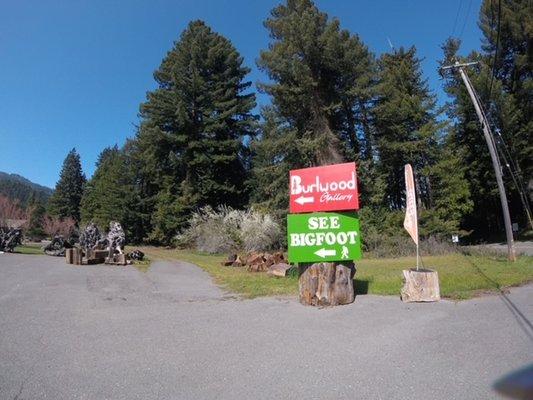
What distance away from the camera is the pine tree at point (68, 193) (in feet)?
307

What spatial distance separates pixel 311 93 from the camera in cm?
3056

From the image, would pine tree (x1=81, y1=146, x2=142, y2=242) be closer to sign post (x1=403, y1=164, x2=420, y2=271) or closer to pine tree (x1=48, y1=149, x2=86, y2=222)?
pine tree (x1=48, y1=149, x2=86, y2=222)

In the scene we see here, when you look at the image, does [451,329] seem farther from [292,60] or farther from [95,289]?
[292,60]

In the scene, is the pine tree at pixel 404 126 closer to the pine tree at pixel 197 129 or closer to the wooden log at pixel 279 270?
the pine tree at pixel 197 129

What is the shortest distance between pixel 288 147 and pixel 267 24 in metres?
9.74

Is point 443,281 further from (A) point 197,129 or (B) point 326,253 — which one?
(A) point 197,129

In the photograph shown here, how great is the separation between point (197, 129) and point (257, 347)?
38783 mm

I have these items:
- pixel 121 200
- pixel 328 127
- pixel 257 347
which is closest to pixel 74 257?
pixel 257 347

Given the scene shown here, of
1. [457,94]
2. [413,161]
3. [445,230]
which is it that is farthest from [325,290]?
[457,94]

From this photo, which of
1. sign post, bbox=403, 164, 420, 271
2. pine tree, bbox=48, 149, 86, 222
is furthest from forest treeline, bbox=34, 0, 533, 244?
pine tree, bbox=48, 149, 86, 222

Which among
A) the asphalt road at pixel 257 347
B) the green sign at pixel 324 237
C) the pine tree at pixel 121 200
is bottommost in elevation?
the asphalt road at pixel 257 347

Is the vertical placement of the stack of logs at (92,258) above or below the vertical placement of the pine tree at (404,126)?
below

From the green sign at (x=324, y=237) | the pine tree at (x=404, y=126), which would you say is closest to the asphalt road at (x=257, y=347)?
the green sign at (x=324, y=237)

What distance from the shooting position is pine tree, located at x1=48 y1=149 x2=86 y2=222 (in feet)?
307
